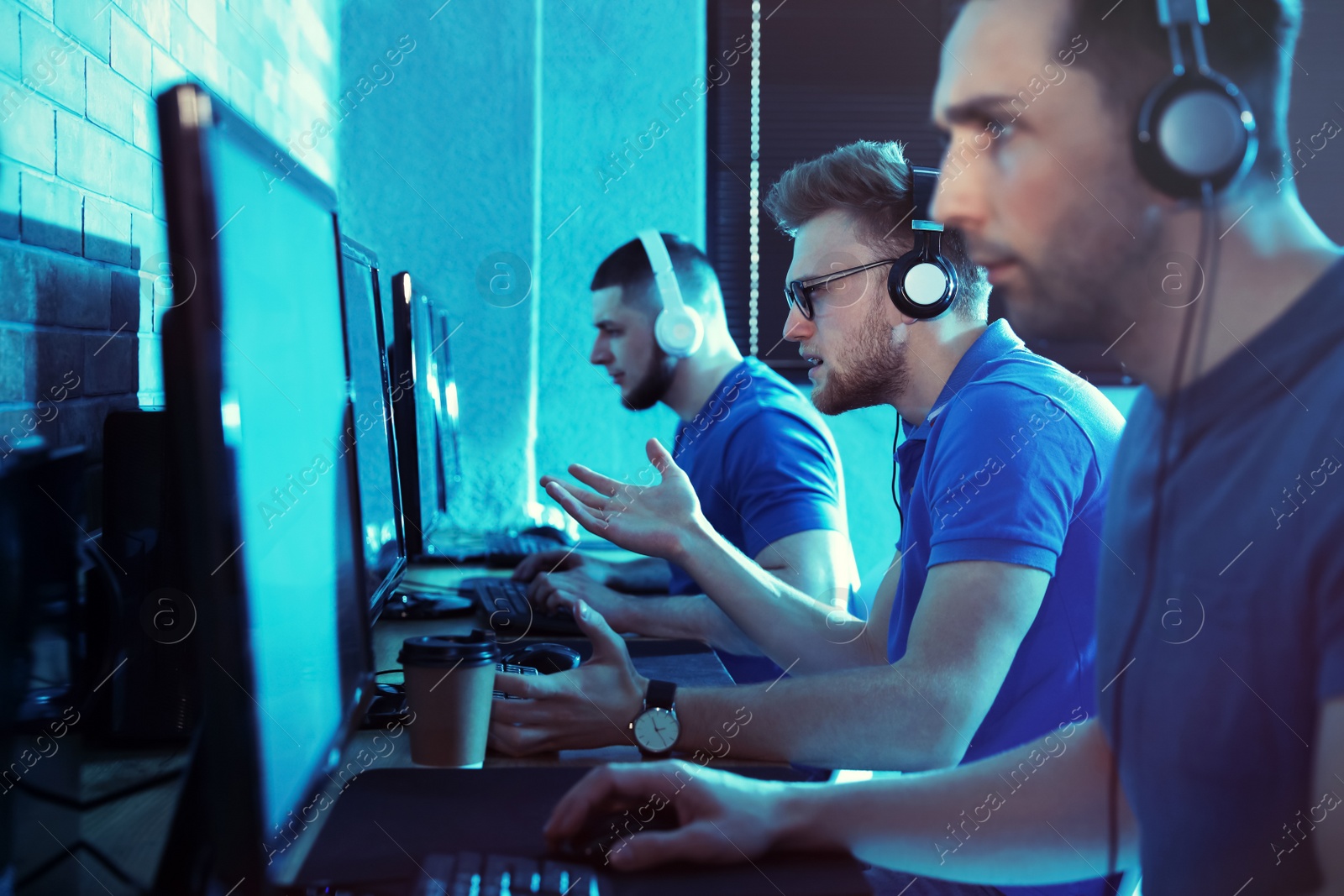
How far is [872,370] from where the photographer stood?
148cm

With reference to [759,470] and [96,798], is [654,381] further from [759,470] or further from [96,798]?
[96,798]

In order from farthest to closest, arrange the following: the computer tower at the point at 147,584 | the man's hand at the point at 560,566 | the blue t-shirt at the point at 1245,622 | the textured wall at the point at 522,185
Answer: the textured wall at the point at 522,185 < the man's hand at the point at 560,566 < the computer tower at the point at 147,584 < the blue t-shirt at the point at 1245,622

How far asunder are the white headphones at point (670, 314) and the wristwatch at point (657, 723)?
1145mm

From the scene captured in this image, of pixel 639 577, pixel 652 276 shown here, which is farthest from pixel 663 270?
pixel 639 577

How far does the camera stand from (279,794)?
0.53 metres

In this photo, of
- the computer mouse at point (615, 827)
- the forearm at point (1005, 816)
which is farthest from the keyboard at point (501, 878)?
the forearm at point (1005, 816)

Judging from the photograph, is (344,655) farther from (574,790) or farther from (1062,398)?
(1062,398)

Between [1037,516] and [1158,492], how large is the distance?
0.31 m

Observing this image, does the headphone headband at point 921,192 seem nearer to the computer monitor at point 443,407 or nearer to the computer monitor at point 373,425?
the computer monitor at point 373,425

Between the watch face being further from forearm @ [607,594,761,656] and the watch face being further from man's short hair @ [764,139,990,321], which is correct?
man's short hair @ [764,139,990,321]

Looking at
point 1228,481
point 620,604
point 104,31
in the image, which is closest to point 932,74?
point 620,604

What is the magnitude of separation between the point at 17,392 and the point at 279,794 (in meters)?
0.58

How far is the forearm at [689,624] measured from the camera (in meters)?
1.55

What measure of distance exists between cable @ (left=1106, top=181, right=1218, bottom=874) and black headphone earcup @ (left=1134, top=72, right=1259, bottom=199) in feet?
0.04
